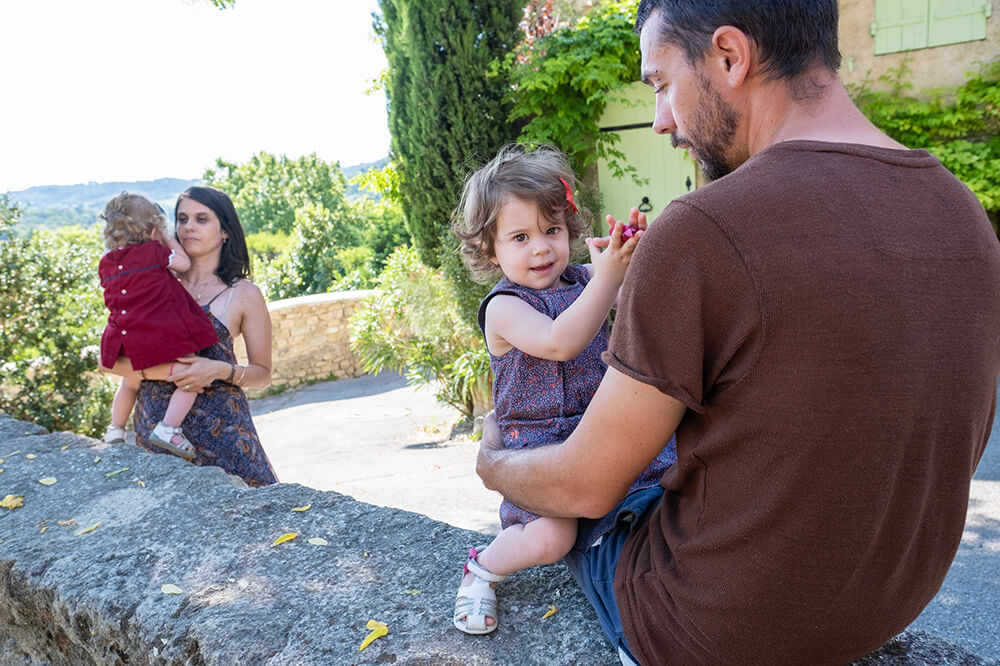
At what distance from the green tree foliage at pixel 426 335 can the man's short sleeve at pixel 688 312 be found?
6.91 m

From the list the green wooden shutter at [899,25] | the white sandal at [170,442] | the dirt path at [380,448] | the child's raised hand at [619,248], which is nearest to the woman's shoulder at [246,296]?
the white sandal at [170,442]

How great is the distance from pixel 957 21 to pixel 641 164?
3.28 metres

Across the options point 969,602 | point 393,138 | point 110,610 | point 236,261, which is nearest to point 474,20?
point 393,138

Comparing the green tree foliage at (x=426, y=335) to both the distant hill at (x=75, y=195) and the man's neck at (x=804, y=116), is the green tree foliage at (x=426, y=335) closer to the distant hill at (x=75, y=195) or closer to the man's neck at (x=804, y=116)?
the man's neck at (x=804, y=116)

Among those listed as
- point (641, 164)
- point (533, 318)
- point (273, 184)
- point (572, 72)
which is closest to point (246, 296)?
point (533, 318)

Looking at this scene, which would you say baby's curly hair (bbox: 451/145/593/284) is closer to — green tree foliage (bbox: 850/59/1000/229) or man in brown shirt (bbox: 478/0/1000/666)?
man in brown shirt (bbox: 478/0/1000/666)

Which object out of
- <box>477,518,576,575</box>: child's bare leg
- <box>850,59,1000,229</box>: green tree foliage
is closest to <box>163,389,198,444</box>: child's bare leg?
<box>477,518,576,575</box>: child's bare leg

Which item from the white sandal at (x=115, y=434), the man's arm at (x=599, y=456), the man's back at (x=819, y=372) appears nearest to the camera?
the man's back at (x=819, y=372)

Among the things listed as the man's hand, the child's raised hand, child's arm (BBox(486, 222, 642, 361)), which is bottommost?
the man's hand

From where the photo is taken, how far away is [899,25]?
7.50m

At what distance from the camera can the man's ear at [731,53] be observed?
1193mm

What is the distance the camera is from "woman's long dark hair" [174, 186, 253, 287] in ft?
11.5

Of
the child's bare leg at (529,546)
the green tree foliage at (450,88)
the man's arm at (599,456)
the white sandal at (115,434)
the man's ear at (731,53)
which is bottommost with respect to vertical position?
the white sandal at (115,434)

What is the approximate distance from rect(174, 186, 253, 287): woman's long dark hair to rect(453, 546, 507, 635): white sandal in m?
2.34
